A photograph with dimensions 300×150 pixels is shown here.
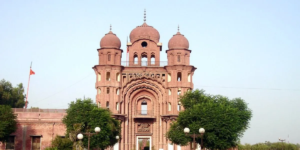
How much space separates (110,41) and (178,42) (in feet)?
28.3

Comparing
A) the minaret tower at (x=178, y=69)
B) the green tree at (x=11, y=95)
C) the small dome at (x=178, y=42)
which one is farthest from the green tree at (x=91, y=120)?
the green tree at (x=11, y=95)

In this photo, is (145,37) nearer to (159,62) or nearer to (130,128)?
(159,62)

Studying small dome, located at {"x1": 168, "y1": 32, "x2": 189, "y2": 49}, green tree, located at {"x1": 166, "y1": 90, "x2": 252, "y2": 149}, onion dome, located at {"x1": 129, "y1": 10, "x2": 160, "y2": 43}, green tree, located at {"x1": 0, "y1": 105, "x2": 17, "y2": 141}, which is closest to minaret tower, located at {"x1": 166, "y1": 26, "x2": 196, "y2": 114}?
small dome, located at {"x1": 168, "y1": 32, "x2": 189, "y2": 49}

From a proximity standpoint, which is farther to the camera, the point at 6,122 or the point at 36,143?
the point at 36,143

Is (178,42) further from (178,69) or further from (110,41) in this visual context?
(110,41)

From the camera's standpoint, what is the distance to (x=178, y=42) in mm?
55562

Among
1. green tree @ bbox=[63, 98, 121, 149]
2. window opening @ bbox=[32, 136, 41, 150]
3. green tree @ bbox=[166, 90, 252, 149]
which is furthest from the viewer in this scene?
window opening @ bbox=[32, 136, 41, 150]

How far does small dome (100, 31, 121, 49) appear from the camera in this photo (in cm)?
5525

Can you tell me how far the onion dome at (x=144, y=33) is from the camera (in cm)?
5747

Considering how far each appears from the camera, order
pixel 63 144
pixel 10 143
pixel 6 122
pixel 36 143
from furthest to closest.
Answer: pixel 36 143, pixel 10 143, pixel 6 122, pixel 63 144

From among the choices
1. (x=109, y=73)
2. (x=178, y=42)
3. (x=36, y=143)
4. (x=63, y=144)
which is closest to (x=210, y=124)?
(x=63, y=144)

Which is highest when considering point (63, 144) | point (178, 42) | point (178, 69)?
point (178, 42)

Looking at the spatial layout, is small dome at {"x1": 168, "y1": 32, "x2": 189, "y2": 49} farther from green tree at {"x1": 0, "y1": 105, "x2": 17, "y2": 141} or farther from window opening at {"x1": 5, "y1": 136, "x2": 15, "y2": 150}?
window opening at {"x1": 5, "y1": 136, "x2": 15, "y2": 150}

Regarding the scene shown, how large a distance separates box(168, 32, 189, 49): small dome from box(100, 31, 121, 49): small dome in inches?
263
